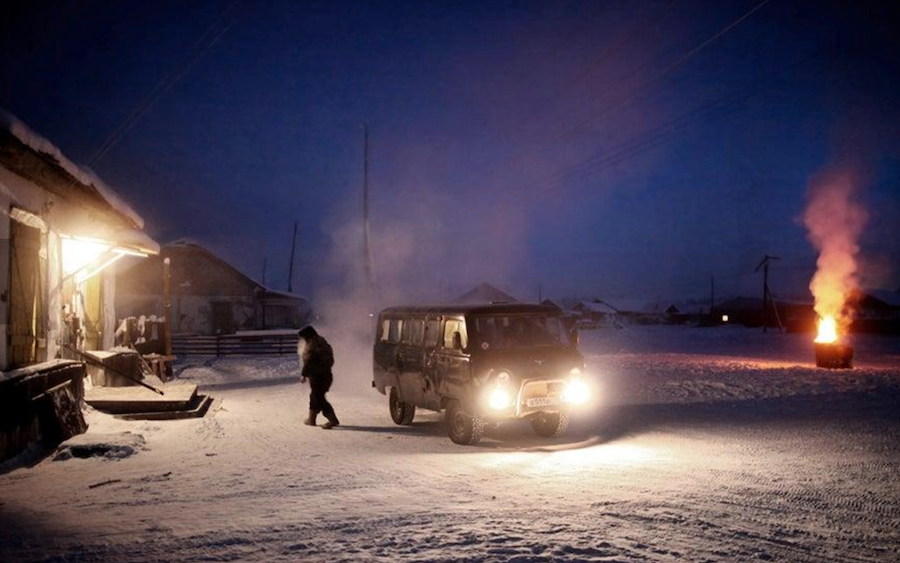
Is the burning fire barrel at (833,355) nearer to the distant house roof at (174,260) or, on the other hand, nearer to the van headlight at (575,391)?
the van headlight at (575,391)

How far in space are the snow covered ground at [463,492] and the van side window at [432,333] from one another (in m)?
1.71

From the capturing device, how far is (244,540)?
Result: 535 centimetres

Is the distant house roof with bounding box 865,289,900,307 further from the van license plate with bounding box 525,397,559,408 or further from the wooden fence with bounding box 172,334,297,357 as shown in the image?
the van license plate with bounding box 525,397,559,408

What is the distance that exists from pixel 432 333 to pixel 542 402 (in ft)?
8.41

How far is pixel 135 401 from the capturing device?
40.3ft

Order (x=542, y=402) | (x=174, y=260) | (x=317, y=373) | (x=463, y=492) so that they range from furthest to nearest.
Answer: (x=174, y=260), (x=317, y=373), (x=542, y=402), (x=463, y=492)

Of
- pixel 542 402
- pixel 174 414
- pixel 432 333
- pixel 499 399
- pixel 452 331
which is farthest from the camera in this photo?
pixel 174 414

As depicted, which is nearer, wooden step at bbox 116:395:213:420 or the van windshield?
the van windshield

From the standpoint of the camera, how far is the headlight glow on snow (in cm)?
1029

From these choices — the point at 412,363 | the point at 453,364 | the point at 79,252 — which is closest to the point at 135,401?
the point at 79,252

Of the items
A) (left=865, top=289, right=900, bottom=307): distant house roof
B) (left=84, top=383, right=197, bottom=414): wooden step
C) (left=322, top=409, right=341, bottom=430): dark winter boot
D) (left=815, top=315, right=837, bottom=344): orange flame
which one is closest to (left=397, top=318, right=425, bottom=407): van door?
(left=322, top=409, right=341, bottom=430): dark winter boot

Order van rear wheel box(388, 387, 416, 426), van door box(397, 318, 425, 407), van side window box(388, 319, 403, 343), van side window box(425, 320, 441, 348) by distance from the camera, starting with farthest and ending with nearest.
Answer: van side window box(388, 319, 403, 343)
van rear wheel box(388, 387, 416, 426)
van door box(397, 318, 425, 407)
van side window box(425, 320, 441, 348)

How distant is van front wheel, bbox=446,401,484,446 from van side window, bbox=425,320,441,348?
1.28 m

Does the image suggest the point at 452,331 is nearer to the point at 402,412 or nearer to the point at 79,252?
the point at 402,412
